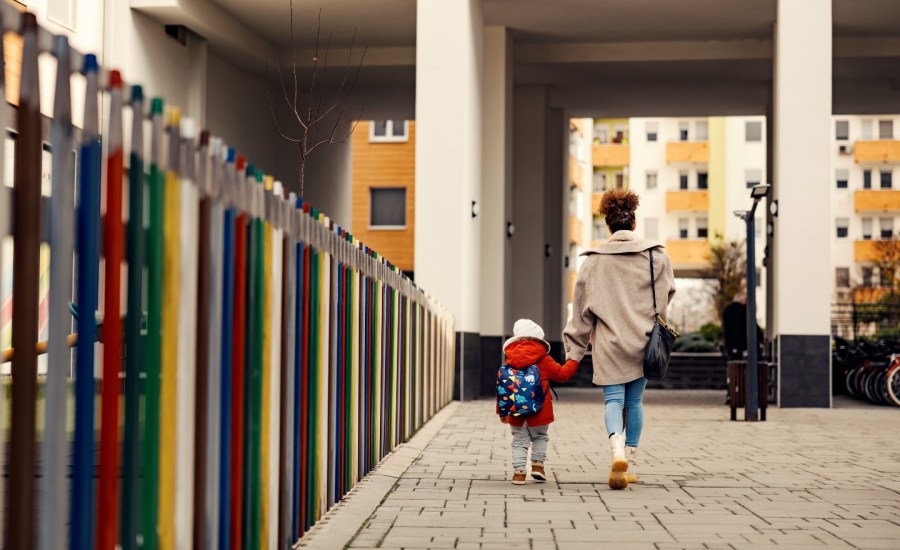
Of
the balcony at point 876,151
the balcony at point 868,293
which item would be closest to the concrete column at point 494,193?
the balcony at point 868,293

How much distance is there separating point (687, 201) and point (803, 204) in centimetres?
6541

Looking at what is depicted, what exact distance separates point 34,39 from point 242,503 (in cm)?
201

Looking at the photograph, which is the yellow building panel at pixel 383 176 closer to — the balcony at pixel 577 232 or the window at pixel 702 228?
the balcony at pixel 577 232

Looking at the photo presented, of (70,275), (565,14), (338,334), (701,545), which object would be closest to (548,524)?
(701,545)

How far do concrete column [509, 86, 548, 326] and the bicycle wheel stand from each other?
8409mm

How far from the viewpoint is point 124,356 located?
3.55 m

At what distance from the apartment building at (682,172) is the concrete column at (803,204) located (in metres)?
62.2

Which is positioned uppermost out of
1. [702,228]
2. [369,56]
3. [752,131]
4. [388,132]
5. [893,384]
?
[752,131]

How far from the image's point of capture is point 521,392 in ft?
27.1

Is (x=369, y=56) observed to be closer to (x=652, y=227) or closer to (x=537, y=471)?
(x=537, y=471)

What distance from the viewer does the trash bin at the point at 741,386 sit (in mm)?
16062

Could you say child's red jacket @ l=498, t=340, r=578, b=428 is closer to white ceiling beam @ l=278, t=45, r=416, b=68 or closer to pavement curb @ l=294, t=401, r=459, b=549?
pavement curb @ l=294, t=401, r=459, b=549

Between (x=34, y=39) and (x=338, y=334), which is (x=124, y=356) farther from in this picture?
(x=338, y=334)

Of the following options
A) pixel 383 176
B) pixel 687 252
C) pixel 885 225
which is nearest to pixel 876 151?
pixel 885 225
